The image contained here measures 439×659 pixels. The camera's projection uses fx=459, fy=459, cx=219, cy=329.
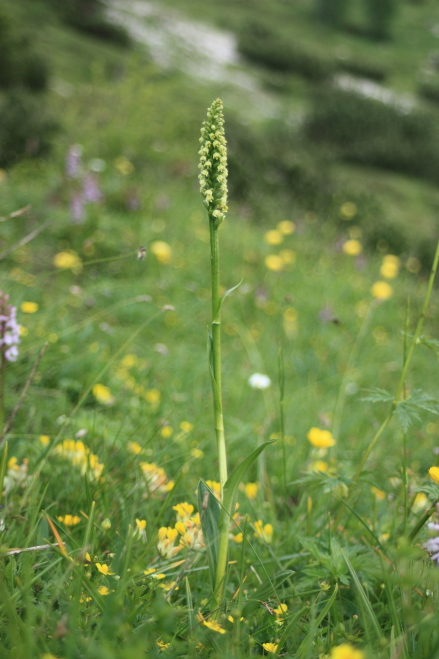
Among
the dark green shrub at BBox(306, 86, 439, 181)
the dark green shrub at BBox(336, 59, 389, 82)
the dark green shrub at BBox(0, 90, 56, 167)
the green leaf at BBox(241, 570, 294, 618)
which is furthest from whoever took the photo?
the dark green shrub at BBox(336, 59, 389, 82)

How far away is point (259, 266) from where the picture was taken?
3.39 meters

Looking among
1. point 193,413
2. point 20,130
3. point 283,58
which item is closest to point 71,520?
point 193,413

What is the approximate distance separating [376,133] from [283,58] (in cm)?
541

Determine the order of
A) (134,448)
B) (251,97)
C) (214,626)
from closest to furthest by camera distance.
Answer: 1. (214,626)
2. (134,448)
3. (251,97)

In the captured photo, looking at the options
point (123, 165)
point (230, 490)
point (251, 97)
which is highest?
point (230, 490)

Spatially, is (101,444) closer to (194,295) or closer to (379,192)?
(194,295)

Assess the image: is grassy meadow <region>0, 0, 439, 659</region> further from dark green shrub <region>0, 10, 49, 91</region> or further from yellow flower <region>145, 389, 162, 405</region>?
dark green shrub <region>0, 10, 49, 91</region>

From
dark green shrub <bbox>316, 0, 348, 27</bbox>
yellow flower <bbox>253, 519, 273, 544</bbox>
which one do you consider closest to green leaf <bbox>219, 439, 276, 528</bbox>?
yellow flower <bbox>253, 519, 273, 544</bbox>

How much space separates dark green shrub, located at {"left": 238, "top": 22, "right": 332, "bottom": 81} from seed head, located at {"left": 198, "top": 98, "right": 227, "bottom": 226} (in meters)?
16.2

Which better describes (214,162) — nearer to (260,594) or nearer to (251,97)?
(260,594)

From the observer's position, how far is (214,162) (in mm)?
660

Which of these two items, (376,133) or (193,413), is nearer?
(193,413)

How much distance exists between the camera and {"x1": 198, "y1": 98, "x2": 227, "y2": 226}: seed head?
64cm

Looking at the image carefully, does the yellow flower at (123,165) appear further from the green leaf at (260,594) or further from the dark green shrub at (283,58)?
the dark green shrub at (283,58)
